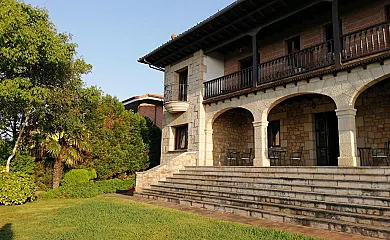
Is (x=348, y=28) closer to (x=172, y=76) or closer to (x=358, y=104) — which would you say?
(x=358, y=104)

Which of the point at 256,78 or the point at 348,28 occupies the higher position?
the point at 348,28

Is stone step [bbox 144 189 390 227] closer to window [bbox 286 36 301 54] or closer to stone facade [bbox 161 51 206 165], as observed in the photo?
stone facade [bbox 161 51 206 165]

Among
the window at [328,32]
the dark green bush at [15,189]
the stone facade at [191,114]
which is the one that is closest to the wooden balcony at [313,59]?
the window at [328,32]

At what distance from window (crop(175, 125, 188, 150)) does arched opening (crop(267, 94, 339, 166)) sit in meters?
4.05

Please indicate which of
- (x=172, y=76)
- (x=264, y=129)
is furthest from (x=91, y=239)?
(x=172, y=76)

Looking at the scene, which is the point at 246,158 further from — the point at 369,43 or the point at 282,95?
the point at 369,43

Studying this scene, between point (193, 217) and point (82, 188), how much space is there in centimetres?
668

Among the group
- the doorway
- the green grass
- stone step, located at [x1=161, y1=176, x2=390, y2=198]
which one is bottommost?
the green grass

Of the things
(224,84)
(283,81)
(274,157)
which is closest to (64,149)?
(224,84)

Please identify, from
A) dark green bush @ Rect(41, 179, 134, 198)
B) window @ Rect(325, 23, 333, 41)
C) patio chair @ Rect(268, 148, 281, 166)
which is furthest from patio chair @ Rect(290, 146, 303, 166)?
dark green bush @ Rect(41, 179, 134, 198)

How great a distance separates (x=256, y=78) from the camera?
10.4 metres

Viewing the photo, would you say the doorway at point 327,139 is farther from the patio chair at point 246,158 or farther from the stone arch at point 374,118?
the patio chair at point 246,158

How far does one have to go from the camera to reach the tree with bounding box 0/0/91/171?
28.2ft

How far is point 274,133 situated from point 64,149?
8933 millimetres
